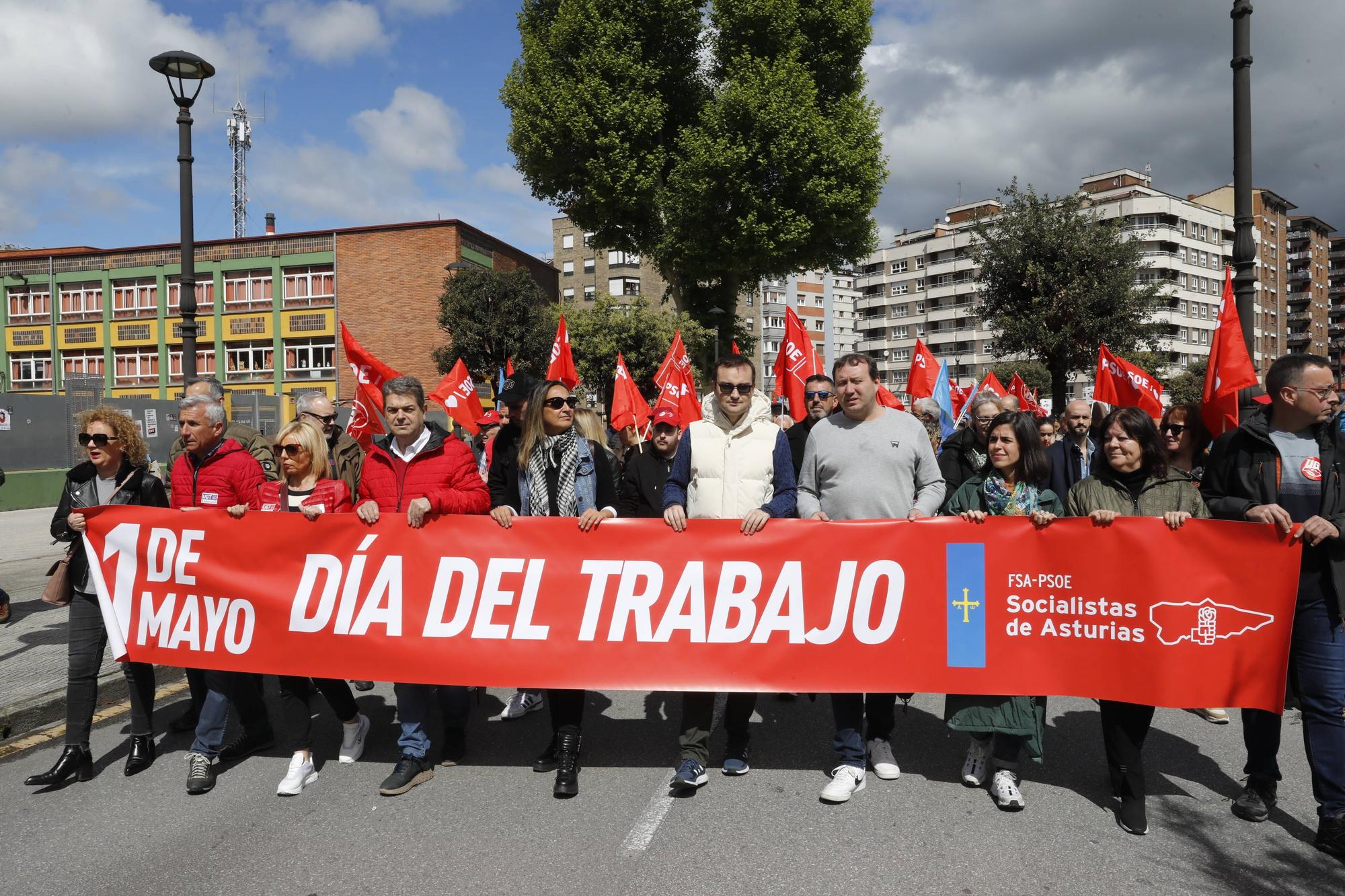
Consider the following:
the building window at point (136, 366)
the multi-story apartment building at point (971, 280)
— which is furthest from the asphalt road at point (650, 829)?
the multi-story apartment building at point (971, 280)

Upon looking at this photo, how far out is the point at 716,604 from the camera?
4504 mm

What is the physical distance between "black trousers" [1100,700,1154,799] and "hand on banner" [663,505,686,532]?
7.22 feet

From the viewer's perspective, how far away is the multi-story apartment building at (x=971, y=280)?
77.9m

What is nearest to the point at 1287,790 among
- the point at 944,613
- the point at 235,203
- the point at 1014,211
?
the point at 944,613

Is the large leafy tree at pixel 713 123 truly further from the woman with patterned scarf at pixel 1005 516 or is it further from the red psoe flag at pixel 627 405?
the woman with patterned scarf at pixel 1005 516

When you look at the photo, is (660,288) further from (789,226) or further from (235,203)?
(789,226)

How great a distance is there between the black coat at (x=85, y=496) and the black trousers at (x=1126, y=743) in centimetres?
516

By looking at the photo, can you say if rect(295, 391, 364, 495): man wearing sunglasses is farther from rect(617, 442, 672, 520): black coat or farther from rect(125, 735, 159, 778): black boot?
rect(125, 735, 159, 778): black boot

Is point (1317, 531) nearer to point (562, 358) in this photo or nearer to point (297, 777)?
point (297, 777)

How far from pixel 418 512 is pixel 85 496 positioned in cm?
201

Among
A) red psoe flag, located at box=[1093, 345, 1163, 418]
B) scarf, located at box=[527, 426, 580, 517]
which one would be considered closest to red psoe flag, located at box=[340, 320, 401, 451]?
scarf, located at box=[527, 426, 580, 517]

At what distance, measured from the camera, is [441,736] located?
5.27 meters

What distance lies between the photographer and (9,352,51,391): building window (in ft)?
174

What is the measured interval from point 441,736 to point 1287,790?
4517 mm
